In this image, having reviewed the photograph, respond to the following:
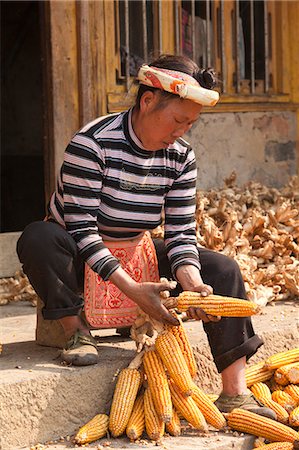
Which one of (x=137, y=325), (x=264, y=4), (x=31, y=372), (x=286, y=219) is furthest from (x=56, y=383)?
(x=264, y=4)

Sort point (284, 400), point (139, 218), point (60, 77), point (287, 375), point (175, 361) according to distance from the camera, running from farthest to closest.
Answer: point (60, 77) < point (287, 375) < point (284, 400) < point (139, 218) < point (175, 361)

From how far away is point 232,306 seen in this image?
3797mm

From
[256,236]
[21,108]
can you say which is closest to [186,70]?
[256,236]

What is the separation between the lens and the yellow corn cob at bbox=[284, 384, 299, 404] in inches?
172

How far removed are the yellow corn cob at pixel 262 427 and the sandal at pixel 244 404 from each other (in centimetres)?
6

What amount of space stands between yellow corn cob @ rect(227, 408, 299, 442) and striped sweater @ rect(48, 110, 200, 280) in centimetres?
73

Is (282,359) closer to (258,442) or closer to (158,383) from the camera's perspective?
(258,442)

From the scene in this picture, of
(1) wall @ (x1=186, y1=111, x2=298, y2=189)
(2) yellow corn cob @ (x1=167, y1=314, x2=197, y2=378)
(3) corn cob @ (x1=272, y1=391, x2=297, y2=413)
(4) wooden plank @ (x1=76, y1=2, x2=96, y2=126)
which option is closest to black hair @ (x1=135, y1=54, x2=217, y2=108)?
(2) yellow corn cob @ (x1=167, y1=314, x2=197, y2=378)

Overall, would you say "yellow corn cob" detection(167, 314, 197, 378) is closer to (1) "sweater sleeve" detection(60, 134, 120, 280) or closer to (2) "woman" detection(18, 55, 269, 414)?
(2) "woman" detection(18, 55, 269, 414)

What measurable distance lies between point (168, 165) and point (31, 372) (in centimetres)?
114

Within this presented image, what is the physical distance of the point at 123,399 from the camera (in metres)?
3.96

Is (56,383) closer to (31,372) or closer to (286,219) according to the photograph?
(31,372)

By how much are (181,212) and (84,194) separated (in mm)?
541

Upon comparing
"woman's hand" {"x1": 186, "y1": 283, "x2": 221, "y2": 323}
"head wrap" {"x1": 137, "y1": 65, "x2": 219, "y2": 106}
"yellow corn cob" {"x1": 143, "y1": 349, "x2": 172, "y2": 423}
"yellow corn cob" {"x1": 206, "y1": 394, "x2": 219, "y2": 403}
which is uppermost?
"head wrap" {"x1": 137, "y1": 65, "x2": 219, "y2": 106}
